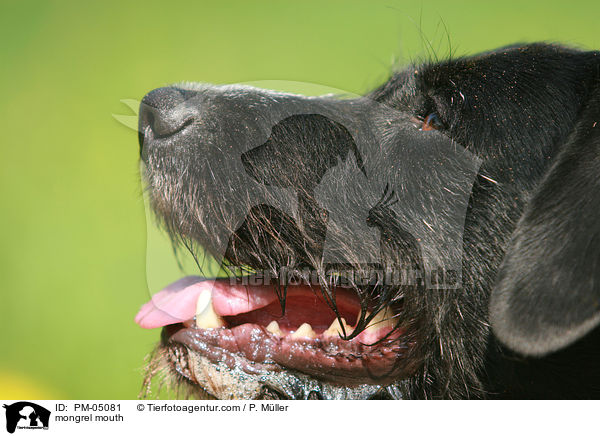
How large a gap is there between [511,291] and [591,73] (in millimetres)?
965

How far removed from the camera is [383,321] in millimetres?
2072

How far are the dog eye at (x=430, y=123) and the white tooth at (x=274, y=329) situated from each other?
94 centimetres

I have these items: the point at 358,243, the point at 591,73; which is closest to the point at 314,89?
the point at 358,243

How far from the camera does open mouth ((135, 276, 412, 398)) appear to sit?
1997 mm

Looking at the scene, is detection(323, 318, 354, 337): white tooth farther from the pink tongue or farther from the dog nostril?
the dog nostril

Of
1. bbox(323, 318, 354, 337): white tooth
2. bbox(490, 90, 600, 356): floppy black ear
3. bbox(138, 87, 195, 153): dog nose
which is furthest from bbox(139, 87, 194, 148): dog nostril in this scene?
bbox(490, 90, 600, 356): floppy black ear

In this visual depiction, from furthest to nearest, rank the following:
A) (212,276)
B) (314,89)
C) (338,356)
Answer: (314,89)
(212,276)
(338,356)

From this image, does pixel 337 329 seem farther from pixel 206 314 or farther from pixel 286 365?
pixel 206 314

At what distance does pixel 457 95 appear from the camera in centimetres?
205

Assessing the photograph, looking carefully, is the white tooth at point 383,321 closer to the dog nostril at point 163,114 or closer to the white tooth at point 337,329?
the white tooth at point 337,329

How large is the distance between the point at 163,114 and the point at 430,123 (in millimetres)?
1012

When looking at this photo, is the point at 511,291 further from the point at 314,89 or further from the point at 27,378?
the point at 27,378
